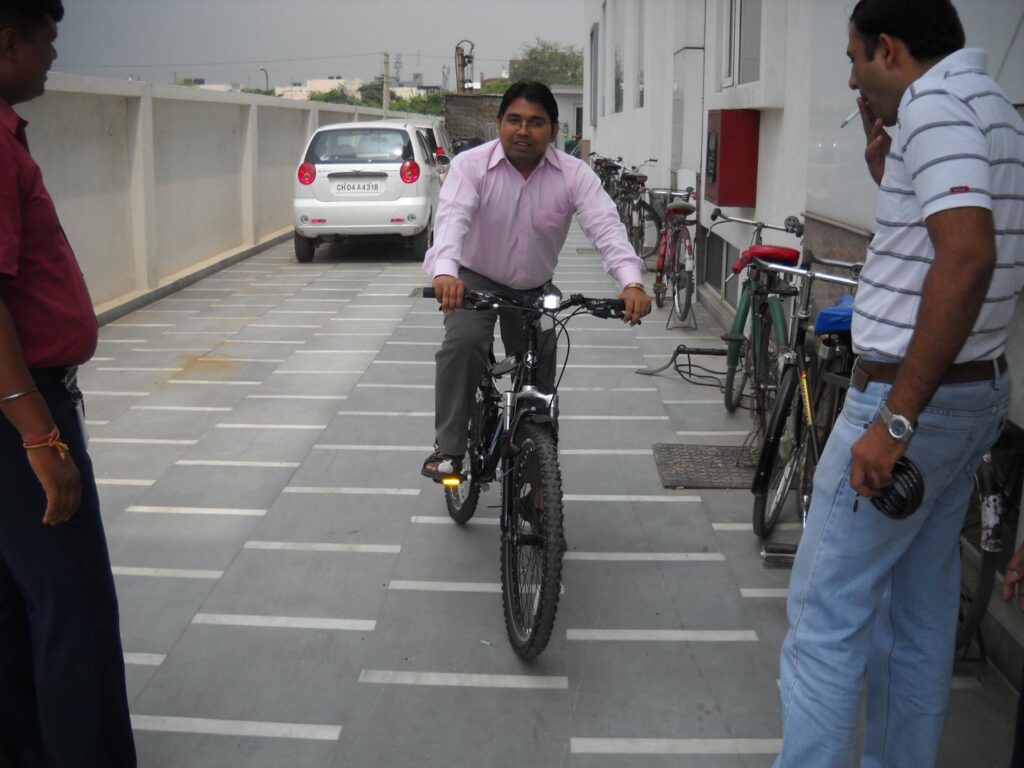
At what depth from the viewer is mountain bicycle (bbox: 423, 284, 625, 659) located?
11.3ft

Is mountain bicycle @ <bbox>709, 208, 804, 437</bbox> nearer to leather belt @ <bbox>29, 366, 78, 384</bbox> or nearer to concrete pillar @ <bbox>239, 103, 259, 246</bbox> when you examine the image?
leather belt @ <bbox>29, 366, 78, 384</bbox>

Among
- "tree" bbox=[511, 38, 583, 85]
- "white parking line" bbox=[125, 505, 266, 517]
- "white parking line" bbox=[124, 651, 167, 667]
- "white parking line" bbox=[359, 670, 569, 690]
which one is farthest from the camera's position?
"tree" bbox=[511, 38, 583, 85]

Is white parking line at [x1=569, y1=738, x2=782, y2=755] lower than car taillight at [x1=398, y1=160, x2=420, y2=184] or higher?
lower

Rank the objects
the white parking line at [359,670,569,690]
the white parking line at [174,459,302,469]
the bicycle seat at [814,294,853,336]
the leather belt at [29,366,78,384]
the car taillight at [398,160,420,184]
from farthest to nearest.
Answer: the car taillight at [398,160,420,184] < the white parking line at [174,459,302,469] < the bicycle seat at [814,294,853,336] < the white parking line at [359,670,569,690] < the leather belt at [29,366,78,384]

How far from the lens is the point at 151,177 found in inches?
425

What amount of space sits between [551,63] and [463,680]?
350 feet

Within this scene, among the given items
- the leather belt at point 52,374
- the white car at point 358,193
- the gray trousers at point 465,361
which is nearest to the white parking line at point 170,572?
the gray trousers at point 465,361

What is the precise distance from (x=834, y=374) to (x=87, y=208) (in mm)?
7555

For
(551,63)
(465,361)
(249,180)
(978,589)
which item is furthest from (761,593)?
(551,63)

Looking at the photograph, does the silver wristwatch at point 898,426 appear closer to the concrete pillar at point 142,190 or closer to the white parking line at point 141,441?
the white parking line at point 141,441

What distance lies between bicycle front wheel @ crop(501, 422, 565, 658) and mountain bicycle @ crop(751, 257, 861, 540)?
1.02m

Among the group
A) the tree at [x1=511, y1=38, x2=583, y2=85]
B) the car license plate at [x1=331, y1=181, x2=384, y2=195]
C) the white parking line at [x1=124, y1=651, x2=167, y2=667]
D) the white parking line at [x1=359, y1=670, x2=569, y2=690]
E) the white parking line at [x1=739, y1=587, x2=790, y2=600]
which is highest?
the tree at [x1=511, y1=38, x2=583, y2=85]

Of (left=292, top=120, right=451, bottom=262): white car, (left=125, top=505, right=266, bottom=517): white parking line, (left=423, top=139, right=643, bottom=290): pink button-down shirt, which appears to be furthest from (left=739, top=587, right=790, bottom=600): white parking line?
(left=292, top=120, right=451, bottom=262): white car

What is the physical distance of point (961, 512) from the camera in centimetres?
259
